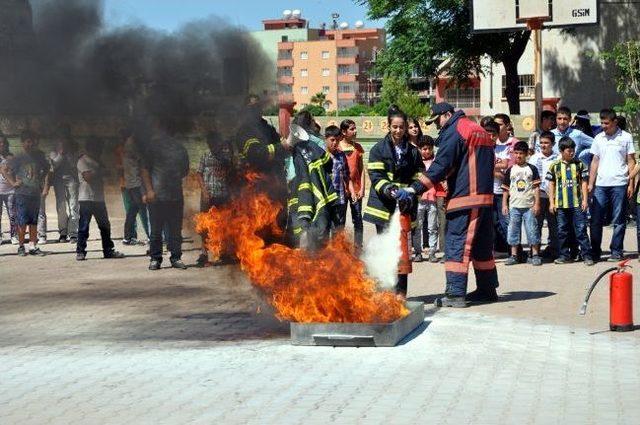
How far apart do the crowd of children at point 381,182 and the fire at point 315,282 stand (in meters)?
0.99

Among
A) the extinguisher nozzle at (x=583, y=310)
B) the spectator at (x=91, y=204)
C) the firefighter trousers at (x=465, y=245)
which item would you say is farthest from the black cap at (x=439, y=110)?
the spectator at (x=91, y=204)

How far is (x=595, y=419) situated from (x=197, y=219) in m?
7.69

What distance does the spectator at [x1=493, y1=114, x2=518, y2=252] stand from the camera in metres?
14.5

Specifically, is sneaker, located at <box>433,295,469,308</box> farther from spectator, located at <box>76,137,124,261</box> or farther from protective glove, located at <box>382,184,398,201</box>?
spectator, located at <box>76,137,124,261</box>

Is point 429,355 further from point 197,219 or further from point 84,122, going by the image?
point 197,219

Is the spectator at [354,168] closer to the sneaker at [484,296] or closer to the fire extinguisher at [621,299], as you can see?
the sneaker at [484,296]

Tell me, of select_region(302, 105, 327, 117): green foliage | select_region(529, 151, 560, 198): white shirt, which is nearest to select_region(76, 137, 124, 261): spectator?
select_region(302, 105, 327, 117): green foliage

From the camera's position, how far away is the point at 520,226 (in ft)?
46.2

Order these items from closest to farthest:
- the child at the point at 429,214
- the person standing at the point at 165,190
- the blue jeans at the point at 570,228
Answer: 1. the person standing at the point at 165,190
2. the blue jeans at the point at 570,228
3. the child at the point at 429,214

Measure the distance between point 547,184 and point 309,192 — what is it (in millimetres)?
4586

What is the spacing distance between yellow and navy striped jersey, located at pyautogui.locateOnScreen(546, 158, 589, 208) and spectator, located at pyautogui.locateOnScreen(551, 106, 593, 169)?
0.72 meters

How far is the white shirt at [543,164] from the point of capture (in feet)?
46.8

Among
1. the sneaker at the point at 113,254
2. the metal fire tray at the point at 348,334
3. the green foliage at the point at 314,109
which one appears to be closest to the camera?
the metal fire tray at the point at 348,334

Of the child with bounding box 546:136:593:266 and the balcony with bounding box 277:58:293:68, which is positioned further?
the child with bounding box 546:136:593:266
